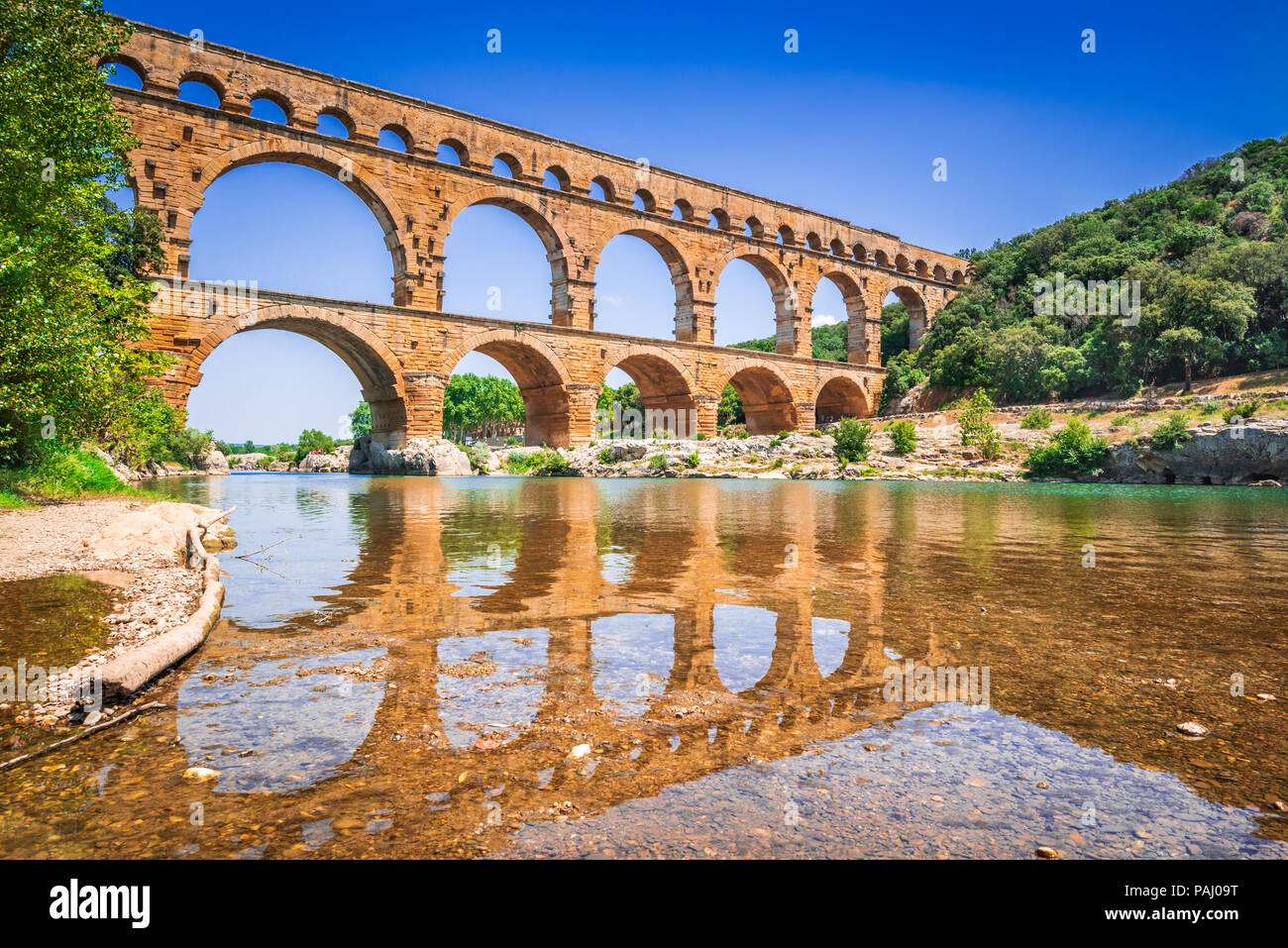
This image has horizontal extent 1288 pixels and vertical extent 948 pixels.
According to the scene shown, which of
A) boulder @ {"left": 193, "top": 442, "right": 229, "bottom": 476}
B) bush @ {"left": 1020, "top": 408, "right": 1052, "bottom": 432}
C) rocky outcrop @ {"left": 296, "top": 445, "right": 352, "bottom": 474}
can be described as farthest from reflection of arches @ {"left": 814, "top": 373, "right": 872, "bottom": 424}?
boulder @ {"left": 193, "top": 442, "right": 229, "bottom": 476}

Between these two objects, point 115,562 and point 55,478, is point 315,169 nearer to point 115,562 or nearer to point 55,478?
point 55,478

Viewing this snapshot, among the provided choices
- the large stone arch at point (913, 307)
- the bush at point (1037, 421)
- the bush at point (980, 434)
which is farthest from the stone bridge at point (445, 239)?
the bush at point (1037, 421)

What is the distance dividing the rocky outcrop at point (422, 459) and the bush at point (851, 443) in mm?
15526

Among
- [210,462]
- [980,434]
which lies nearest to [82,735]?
[980,434]

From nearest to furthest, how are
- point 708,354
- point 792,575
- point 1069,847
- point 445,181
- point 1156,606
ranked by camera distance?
point 1069,847
point 1156,606
point 792,575
point 445,181
point 708,354

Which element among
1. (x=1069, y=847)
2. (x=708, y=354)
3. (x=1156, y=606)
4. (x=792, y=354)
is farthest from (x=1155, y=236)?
(x=1069, y=847)

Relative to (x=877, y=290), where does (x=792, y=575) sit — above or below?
below

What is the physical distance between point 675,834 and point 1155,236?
52.6m

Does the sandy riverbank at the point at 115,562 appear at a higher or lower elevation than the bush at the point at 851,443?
lower

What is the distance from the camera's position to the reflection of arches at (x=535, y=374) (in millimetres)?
28109

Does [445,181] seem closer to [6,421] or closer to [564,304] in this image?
[564,304]

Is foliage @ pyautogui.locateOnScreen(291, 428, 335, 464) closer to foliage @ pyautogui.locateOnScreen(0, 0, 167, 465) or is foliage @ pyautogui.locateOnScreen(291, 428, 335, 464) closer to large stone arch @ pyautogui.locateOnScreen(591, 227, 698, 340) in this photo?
large stone arch @ pyautogui.locateOnScreen(591, 227, 698, 340)

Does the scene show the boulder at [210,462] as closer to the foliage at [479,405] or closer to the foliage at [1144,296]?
the foliage at [479,405]

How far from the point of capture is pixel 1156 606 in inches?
176
